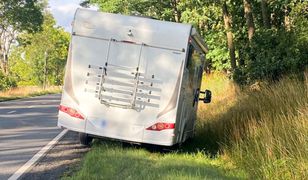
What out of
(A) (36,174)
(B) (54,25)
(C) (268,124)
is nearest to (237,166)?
(C) (268,124)

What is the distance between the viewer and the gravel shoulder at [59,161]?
337 inches

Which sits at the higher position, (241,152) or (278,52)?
(278,52)

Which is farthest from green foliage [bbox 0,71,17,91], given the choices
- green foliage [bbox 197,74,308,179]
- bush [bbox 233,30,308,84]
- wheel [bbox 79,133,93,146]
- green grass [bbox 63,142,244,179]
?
green grass [bbox 63,142,244,179]

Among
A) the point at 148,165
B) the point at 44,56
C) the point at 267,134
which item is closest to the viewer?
the point at 148,165

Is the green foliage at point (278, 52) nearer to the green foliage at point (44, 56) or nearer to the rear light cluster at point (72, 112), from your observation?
the rear light cluster at point (72, 112)

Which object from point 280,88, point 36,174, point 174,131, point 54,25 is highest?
point 54,25

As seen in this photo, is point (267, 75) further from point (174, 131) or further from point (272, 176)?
point (272, 176)

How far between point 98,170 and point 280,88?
512 centimetres

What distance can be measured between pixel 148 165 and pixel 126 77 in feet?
7.71

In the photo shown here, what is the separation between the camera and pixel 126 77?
421 inches

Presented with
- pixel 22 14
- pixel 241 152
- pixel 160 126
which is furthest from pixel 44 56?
pixel 241 152

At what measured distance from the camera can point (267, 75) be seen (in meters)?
17.3

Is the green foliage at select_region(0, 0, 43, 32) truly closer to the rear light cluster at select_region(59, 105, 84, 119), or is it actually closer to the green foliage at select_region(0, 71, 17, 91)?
the green foliage at select_region(0, 71, 17, 91)

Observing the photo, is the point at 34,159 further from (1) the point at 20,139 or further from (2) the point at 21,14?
(2) the point at 21,14
